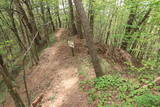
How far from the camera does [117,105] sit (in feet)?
12.6

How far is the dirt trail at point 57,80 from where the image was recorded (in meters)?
5.11

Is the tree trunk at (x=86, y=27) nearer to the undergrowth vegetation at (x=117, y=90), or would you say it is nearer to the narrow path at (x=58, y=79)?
the undergrowth vegetation at (x=117, y=90)

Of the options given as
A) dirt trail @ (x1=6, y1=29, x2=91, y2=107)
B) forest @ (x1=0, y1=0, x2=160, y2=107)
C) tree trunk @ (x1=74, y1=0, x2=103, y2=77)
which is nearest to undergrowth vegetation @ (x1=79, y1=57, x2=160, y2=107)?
forest @ (x1=0, y1=0, x2=160, y2=107)

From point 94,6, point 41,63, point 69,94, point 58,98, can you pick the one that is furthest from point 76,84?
point 94,6

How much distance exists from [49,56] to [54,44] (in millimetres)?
2312

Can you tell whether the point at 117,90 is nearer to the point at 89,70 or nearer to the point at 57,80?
the point at 89,70

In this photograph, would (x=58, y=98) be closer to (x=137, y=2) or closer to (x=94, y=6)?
(x=137, y=2)

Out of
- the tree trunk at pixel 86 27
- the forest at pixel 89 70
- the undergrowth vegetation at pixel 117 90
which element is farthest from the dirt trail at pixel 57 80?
the tree trunk at pixel 86 27

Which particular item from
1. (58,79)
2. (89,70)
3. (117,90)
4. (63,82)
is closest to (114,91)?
(117,90)

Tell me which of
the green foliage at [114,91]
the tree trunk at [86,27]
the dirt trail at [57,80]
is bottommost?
the dirt trail at [57,80]

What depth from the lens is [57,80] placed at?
264 inches

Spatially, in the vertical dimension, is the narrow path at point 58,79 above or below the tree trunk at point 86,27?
below

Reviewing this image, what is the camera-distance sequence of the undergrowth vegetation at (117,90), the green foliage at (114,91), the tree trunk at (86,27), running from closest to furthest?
1. the undergrowth vegetation at (117,90)
2. the green foliage at (114,91)
3. the tree trunk at (86,27)

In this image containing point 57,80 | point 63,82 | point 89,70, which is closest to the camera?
point 63,82
